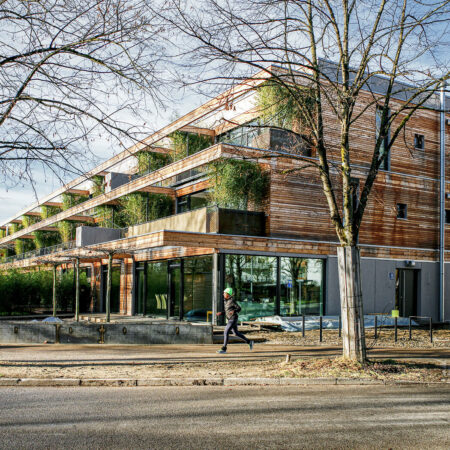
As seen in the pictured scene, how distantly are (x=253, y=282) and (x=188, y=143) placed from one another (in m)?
9.70

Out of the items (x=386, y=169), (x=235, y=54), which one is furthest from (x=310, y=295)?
(x=235, y=54)

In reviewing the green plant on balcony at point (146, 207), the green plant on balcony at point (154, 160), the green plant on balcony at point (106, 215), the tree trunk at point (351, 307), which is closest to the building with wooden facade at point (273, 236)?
the green plant on balcony at point (146, 207)

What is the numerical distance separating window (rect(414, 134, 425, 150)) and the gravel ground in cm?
1046

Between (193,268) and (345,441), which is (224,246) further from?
(345,441)

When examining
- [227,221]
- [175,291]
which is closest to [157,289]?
[175,291]

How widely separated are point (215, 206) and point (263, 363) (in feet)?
33.9

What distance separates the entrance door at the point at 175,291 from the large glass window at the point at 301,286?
450cm

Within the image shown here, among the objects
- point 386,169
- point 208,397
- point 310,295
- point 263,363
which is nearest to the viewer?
point 208,397

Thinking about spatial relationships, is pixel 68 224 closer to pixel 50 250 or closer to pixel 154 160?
pixel 50 250

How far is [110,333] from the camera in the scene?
15.2 metres

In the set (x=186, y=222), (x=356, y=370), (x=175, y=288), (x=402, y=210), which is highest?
(x=402, y=210)

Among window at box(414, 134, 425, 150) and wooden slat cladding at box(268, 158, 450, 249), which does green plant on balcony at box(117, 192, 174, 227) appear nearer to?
wooden slat cladding at box(268, 158, 450, 249)

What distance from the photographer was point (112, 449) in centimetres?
538

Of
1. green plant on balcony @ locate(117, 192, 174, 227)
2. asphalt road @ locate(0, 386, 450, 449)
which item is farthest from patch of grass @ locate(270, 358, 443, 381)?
green plant on balcony @ locate(117, 192, 174, 227)
